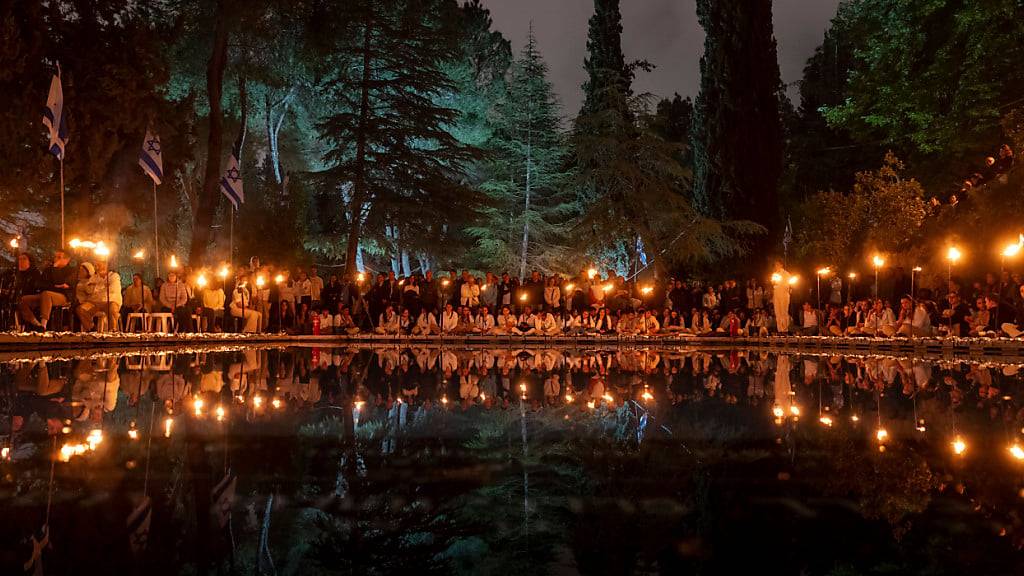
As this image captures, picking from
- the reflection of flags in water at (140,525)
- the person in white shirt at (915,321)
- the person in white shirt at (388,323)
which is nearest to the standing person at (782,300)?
the person in white shirt at (915,321)

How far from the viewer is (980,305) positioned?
60.8 feet

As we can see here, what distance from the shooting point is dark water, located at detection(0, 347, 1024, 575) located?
13.8ft

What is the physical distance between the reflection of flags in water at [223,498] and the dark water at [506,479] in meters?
0.02

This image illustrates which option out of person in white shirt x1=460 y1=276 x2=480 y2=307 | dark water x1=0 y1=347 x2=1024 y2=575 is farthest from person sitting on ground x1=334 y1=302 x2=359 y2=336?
dark water x1=0 y1=347 x2=1024 y2=575

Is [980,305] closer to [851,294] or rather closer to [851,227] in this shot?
[851,294]

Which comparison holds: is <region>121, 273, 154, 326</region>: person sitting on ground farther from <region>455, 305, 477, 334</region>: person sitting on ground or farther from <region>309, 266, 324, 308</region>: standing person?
<region>455, 305, 477, 334</region>: person sitting on ground

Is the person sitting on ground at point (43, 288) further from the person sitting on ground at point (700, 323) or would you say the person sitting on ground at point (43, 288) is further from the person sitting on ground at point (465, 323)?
the person sitting on ground at point (700, 323)

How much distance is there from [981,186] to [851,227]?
383cm

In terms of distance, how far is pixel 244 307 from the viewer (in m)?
21.1

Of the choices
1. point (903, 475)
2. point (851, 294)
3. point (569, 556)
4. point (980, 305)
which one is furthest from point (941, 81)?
point (569, 556)

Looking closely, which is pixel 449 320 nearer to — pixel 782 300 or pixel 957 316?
pixel 782 300

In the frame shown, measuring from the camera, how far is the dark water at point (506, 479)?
4.21 m

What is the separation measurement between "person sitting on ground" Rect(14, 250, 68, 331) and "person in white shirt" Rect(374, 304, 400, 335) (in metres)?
7.13

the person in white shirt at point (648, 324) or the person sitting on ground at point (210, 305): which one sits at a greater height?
the person sitting on ground at point (210, 305)
